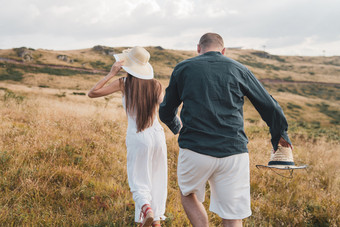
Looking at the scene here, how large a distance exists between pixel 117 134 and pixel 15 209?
3805 millimetres

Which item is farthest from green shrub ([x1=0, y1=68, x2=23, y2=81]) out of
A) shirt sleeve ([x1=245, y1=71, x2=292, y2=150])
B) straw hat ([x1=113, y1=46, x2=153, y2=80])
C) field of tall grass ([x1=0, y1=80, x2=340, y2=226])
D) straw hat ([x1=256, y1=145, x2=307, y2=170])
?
straw hat ([x1=256, y1=145, x2=307, y2=170])

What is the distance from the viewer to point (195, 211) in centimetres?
251

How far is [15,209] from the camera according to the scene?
119 inches

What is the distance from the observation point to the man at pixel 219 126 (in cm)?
224

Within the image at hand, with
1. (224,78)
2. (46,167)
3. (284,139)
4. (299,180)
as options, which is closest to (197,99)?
(224,78)

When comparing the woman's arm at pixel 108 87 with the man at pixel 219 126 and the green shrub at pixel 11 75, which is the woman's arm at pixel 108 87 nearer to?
the man at pixel 219 126

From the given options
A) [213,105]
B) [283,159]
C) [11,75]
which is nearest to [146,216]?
[213,105]

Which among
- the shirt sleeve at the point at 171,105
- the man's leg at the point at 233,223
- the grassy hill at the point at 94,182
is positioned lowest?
the grassy hill at the point at 94,182

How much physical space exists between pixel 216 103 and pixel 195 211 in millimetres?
1163

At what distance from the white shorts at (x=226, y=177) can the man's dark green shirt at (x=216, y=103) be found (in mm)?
75

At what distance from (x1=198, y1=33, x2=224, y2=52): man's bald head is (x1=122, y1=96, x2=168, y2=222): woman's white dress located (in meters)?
1.23

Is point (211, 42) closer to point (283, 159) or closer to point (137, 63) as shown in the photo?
point (137, 63)

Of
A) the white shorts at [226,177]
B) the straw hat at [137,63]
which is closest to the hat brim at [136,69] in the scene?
the straw hat at [137,63]

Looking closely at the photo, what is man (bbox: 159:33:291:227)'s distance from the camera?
2244 mm
